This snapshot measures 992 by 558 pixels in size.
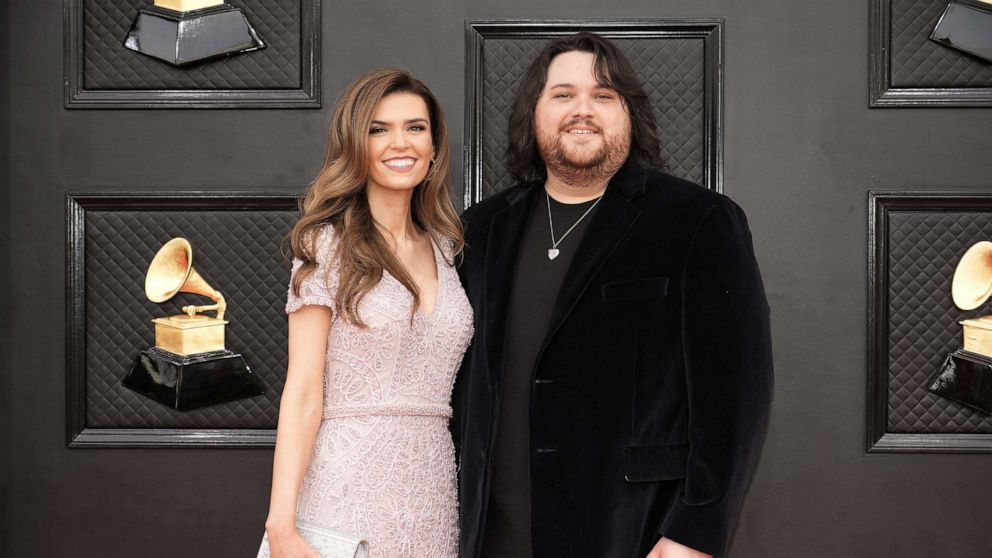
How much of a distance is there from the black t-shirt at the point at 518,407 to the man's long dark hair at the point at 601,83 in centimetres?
28

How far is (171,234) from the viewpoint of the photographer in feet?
7.52

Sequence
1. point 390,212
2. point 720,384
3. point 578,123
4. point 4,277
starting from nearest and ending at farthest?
point 720,384 < point 578,123 < point 390,212 < point 4,277

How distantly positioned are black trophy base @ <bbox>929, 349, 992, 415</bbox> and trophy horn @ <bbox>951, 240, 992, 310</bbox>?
0.49ft

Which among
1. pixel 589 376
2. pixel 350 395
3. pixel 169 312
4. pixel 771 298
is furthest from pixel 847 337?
pixel 169 312

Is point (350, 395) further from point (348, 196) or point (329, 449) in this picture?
point (348, 196)

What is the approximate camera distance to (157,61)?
2266mm

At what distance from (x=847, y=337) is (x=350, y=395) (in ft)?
4.70

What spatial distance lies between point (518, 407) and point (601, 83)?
2.61 feet

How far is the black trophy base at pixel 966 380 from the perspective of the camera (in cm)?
217

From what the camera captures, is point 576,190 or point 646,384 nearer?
point 646,384

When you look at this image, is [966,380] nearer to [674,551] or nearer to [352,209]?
[674,551]

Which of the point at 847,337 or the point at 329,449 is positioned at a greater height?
the point at 847,337

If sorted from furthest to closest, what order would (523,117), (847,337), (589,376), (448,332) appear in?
(847,337), (523,117), (448,332), (589,376)

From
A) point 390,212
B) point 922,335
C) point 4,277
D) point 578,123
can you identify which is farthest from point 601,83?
point 4,277
